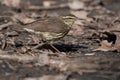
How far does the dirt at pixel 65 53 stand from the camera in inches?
285

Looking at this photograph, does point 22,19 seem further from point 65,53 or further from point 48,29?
point 65,53

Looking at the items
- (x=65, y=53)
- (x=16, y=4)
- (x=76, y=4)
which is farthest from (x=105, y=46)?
(x=76, y=4)

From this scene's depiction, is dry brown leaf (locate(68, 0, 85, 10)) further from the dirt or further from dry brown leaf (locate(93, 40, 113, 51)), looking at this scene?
dry brown leaf (locate(93, 40, 113, 51))

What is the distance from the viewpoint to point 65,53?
8.59 metres

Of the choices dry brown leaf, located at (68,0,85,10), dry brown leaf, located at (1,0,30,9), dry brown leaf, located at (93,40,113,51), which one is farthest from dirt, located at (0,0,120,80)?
dry brown leaf, located at (68,0,85,10)

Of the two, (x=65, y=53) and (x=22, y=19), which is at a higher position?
(x=65, y=53)

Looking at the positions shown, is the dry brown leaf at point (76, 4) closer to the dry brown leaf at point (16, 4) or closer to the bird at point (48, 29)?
the dry brown leaf at point (16, 4)

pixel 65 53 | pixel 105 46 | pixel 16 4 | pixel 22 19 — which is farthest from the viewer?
pixel 16 4

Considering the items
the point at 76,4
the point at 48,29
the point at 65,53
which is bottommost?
the point at 76,4

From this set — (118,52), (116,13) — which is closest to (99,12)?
(116,13)

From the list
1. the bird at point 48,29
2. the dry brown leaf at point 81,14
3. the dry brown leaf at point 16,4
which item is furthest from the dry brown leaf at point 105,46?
the dry brown leaf at point 16,4

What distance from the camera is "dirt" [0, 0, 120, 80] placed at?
724 cm

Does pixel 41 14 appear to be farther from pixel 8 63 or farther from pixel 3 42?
pixel 8 63

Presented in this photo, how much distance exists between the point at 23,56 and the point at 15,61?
0.67 feet
